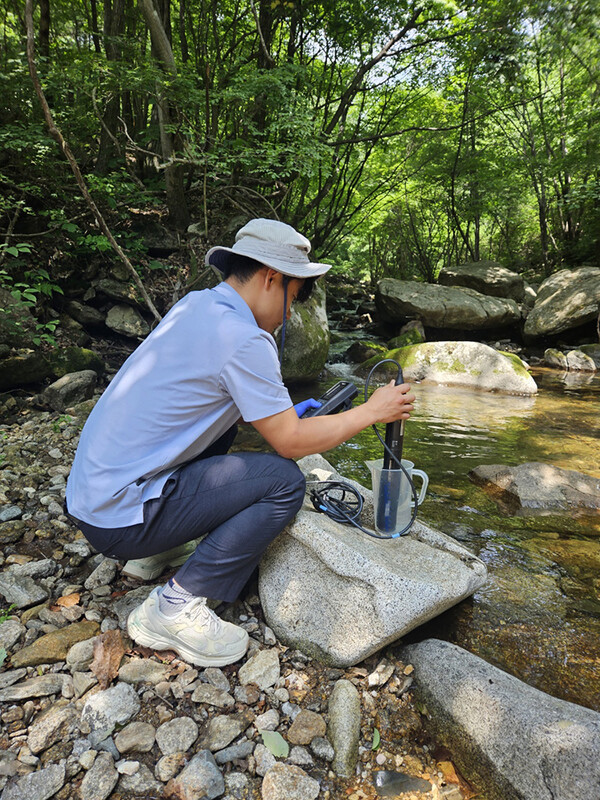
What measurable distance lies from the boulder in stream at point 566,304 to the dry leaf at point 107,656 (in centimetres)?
1287

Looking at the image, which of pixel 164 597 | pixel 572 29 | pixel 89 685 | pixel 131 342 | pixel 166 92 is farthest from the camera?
pixel 572 29

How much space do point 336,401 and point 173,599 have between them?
1.20m

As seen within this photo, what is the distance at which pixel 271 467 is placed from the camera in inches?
79.7

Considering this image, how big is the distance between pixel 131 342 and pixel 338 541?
6.03m

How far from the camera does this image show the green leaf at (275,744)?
1596mm

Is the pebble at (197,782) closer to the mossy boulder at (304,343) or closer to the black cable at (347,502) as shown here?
the black cable at (347,502)

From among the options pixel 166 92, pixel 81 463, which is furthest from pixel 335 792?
pixel 166 92

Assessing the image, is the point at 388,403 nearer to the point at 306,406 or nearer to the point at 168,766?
the point at 306,406

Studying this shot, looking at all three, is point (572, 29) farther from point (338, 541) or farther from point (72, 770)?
point (72, 770)

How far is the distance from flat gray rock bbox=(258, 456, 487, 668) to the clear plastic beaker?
0.21 metres

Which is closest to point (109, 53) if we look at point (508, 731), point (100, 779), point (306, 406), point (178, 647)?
point (306, 406)

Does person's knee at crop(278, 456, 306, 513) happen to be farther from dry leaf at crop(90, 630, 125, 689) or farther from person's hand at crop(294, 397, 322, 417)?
dry leaf at crop(90, 630, 125, 689)

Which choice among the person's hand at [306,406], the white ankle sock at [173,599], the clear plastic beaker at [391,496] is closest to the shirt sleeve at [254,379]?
the person's hand at [306,406]

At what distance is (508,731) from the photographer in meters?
1.58
